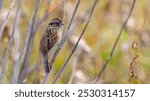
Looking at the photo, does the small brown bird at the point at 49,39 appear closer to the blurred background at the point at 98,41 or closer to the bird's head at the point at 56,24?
the bird's head at the point at 56,24

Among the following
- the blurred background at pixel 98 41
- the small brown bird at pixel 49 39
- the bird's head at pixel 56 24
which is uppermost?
the bird's head at pixel 56 24

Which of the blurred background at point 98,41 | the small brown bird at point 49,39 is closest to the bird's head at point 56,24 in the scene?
the small brown bird at point 49,39

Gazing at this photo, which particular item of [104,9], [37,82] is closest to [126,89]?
[37,82]

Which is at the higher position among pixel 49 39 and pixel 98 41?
pixel 49 39

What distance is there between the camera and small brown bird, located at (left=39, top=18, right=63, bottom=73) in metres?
2.20

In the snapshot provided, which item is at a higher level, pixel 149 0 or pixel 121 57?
pixel 149 0

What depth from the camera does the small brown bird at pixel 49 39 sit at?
2197 millimetres

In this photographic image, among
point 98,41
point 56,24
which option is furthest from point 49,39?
point 98,41

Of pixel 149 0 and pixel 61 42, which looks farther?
pixel 149 0

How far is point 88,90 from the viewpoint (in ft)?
7.84

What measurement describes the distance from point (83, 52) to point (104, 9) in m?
0.72

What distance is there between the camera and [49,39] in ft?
7.25

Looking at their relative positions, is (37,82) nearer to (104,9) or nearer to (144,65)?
(144,65)

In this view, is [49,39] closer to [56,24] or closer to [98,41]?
[56,24]
